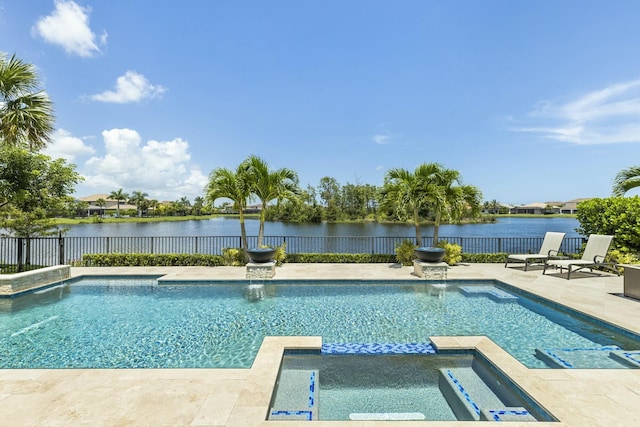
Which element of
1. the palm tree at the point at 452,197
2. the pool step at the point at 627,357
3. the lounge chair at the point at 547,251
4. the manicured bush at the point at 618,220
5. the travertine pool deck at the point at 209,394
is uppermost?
the palm tree at the point at 452,197

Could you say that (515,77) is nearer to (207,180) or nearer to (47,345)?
(207,180)

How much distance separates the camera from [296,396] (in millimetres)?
2912

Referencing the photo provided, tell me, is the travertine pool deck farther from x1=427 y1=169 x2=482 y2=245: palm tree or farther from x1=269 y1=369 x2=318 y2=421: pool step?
x1=427 y1=169 x2=482 y2=245: palm tree

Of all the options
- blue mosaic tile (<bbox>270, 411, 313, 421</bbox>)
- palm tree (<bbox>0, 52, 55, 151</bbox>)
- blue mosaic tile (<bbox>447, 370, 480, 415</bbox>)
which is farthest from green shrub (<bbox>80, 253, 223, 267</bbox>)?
blue mosaic tile (<bbox>447, 370, 480, 415</bbox>)

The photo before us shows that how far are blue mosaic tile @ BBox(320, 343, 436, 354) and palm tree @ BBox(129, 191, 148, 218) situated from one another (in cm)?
7584

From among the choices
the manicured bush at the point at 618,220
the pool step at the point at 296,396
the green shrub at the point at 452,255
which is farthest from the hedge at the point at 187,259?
the pool step at the point at 296,396

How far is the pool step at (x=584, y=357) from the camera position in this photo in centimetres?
341

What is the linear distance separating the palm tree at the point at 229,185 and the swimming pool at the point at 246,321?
2.94 m

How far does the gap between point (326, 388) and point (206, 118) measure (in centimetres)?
1340

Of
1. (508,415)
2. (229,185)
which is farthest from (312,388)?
(229,185)

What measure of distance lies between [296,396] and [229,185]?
746 centimetres

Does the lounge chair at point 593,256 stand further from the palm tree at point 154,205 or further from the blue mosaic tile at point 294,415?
the palm tree at point 154,205

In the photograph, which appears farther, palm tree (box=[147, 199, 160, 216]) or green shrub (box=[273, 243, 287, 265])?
palm tree (box=[147, 199, 160, 216])

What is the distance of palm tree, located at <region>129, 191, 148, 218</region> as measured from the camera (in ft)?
224
